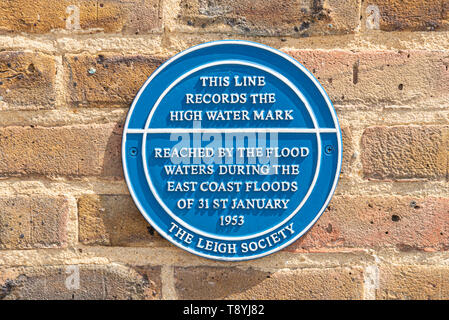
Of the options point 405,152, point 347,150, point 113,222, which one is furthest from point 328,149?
point 113,222

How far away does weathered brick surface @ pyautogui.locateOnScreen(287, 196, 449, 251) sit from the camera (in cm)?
107

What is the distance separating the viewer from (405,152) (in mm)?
1069

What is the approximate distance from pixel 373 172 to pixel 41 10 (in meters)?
1.08

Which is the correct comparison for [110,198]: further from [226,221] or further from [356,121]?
[356,121]

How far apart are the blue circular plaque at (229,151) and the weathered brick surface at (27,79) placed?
275 mm

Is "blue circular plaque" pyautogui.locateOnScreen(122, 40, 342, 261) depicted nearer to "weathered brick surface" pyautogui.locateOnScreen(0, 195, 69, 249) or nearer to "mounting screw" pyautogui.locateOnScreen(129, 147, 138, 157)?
"mounting screw" pyautogui.locateOnScreen(129, 147, 138, 157)

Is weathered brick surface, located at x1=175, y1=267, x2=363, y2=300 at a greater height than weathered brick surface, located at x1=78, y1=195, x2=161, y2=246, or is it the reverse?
weathered brick surface, located at x1=78, y1=195, x2=161, y2=246

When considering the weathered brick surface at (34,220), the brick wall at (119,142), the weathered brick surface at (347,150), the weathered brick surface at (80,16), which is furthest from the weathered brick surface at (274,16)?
the weathered brick surface at (34,220)

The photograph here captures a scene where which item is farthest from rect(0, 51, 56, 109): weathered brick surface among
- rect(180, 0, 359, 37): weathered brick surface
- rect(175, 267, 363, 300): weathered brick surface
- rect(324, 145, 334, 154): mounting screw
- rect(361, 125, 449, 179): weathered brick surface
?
rect(361, 125, 449, 179): weathered brick surface

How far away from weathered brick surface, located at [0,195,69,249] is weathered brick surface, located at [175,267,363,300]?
0.38m

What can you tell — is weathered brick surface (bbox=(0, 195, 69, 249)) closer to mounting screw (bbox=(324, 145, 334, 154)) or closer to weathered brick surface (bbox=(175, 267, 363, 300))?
weathered brick surface (bbox=(175, 267, 363, 300))

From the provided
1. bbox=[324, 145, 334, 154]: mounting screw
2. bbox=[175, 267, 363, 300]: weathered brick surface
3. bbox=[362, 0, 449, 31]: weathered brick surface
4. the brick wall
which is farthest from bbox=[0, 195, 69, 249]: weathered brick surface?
bbox=[362, 0, 449, 31]: weathered brick surface

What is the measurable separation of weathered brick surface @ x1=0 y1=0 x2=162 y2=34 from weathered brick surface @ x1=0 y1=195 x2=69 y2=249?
1.66ft

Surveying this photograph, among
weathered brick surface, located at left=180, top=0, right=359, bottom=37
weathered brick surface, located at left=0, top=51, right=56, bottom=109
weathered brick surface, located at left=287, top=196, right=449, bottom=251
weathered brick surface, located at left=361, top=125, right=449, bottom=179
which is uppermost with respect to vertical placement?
weathered brick surface, located at left=180, top=0, right=359, bottom=37
